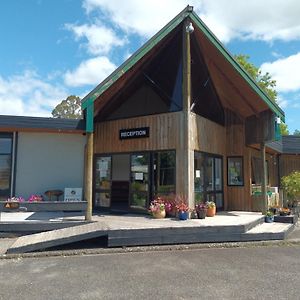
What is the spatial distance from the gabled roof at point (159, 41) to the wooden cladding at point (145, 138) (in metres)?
1.99

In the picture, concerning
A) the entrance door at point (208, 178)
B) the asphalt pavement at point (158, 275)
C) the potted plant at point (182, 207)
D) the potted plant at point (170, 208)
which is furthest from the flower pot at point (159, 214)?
the asphalt pavement at point (158, 275)

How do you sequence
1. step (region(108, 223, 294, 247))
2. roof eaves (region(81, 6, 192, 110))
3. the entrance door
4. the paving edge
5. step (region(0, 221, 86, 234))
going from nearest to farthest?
the paving edge < step (region(108, 223, 294, 247)) < step (region(0, 221, 86, 234)) < roof eaves (region(81, 6, 192, 110)) < the entrance door

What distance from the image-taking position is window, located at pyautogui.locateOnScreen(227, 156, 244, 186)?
13.4 metres

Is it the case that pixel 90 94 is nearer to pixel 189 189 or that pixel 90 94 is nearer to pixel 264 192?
pixel 189 189

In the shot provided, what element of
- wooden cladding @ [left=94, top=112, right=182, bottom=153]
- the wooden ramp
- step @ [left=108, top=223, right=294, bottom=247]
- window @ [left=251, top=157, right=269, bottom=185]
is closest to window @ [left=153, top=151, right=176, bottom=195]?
wooden cladding @ [left=94, top=112, right=182, bottom=153]

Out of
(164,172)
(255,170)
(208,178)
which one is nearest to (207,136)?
(208,178)

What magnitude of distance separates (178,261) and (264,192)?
629 centimetres

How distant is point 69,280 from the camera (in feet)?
18.1

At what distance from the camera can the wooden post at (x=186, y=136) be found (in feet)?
33.5

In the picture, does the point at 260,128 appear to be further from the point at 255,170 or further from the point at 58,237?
the point at 58,237

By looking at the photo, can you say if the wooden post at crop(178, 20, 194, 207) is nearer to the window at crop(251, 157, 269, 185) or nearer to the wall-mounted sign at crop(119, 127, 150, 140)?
the wall-mounted sign at crop(119, 127, 150, 140)

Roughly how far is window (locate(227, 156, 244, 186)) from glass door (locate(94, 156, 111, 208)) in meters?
4.66

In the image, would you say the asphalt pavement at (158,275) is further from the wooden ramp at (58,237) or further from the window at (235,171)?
the window at (235,171)

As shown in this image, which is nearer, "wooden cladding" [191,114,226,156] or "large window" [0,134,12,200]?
"wooden cladding" [191,114,226,156]
